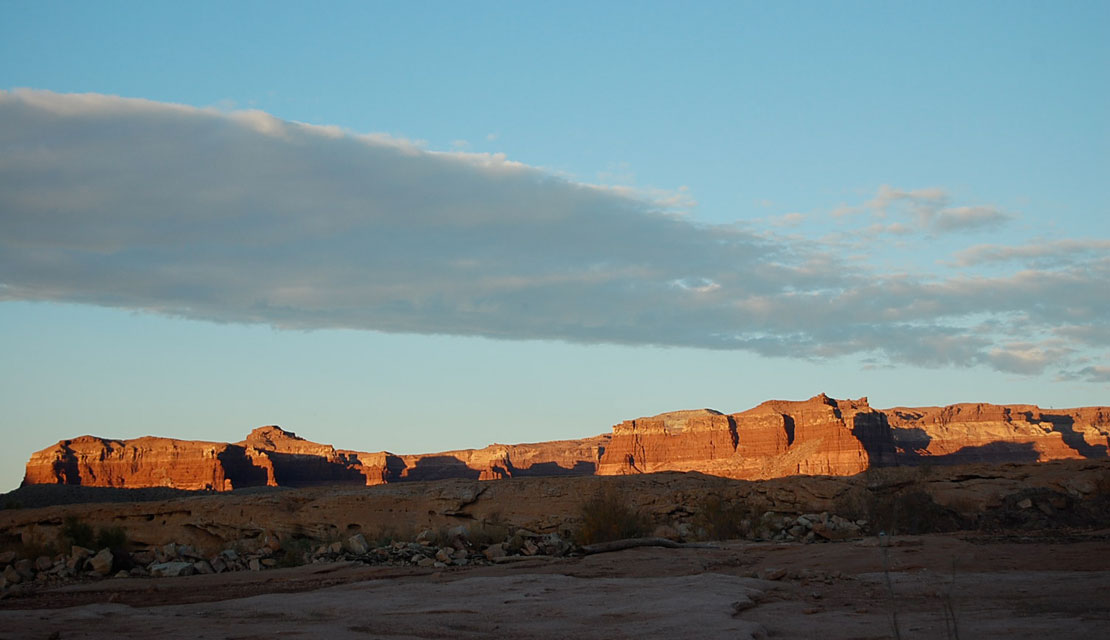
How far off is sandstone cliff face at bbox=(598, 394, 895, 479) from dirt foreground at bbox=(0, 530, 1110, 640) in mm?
66534

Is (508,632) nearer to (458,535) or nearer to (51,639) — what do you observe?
(51,639)

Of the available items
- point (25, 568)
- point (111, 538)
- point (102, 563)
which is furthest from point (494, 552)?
point (111, 538)

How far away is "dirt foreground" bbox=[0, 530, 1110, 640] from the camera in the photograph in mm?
8000

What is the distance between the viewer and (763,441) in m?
103

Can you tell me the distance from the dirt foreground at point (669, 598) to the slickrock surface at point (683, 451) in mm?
59093

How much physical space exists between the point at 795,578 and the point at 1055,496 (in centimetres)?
1043

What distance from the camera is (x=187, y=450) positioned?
87.4 meters

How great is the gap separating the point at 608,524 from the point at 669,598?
8663 mm

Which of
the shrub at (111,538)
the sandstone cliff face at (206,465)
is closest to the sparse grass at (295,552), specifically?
the shrub at (111,538)

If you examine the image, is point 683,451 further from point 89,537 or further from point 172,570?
point 172,570

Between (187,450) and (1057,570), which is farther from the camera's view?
(187,450)

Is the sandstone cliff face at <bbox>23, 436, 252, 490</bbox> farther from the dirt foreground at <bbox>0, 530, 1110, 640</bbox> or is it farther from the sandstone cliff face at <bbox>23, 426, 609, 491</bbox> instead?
the dirt foreground at <bbox>0, 530, 1110, 640</bbox>

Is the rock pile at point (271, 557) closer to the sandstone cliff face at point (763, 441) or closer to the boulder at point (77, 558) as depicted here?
the boulder at point (77, 558)

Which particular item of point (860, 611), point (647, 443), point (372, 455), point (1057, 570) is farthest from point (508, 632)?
point (647, 443)
